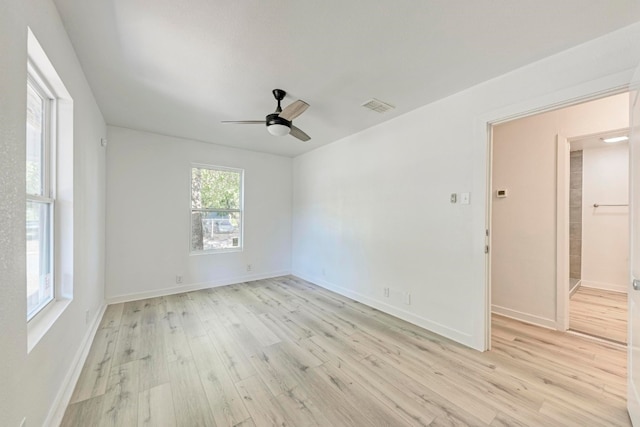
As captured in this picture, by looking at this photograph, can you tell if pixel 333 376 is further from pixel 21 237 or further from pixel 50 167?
pixel 50 167

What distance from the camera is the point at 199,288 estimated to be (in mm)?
4219

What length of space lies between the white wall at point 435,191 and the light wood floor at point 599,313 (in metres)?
1.49

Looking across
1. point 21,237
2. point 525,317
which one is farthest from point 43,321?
point 525,317

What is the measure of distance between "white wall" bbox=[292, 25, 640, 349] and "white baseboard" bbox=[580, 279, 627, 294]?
3.77 meters

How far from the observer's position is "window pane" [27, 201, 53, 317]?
60.2 inches

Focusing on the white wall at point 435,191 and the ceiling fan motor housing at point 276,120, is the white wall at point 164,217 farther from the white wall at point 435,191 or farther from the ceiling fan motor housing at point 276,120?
the ceiling fan motor housing at point 276,120

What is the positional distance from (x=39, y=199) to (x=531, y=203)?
4581 mm

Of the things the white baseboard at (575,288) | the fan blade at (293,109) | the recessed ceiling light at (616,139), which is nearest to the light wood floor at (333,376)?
the white baseboard at (575,288)

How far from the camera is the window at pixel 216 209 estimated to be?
4.30 metres

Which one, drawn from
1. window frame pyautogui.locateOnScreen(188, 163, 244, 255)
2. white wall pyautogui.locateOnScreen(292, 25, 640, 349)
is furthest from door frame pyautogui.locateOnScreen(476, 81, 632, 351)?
window frame pyautogui.locateOnScreen(188, 163, 244, 255)

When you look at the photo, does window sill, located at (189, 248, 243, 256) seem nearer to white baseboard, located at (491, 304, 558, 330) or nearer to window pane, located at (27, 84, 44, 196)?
window pane, located at (27, 84, 44, 196)

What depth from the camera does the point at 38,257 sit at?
1.67 meters

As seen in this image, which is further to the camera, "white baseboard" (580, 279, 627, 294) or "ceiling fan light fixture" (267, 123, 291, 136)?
"white baseboard" (580, 279, 627, 294)

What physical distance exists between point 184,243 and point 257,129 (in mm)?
2255
